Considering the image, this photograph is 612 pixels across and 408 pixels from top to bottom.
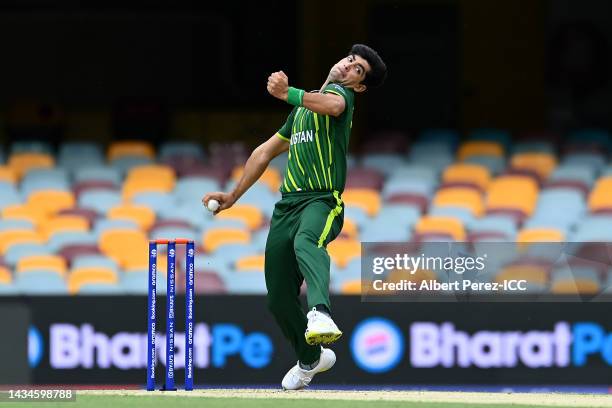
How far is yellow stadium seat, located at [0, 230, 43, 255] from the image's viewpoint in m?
13.5

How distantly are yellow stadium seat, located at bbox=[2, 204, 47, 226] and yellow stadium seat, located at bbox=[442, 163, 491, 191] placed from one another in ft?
11.6

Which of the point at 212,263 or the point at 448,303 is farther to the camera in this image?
the point at 212,263

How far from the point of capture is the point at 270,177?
14836 millimetres

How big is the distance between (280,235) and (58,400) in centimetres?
136

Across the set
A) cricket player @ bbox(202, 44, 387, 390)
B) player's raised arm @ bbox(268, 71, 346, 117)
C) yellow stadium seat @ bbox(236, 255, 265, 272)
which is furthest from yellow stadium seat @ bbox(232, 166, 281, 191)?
player's raised arm @ bbox(268, 71, 346, 117)

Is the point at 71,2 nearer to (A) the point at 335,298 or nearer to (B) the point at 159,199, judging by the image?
(B) the point at 159,199

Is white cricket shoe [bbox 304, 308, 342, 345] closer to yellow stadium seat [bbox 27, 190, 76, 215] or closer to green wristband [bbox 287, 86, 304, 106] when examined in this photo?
green wristband [bbox 287, 86, 304, 106]

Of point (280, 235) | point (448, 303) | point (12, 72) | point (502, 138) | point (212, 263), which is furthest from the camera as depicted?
point (12, 72)

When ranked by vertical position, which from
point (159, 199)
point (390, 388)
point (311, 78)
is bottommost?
point (390, 388)

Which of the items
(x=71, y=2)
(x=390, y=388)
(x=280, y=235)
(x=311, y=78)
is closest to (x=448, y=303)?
(x=390, y=388)

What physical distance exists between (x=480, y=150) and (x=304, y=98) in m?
7.84

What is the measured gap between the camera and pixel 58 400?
26.6 ft

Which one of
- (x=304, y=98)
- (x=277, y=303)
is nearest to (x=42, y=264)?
(x=277, y=303)

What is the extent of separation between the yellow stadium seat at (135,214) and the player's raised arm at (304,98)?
6.38 meters
